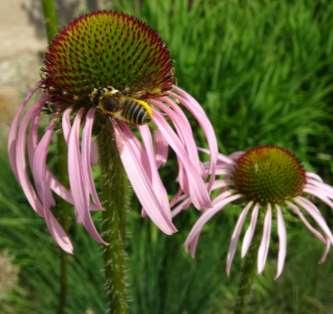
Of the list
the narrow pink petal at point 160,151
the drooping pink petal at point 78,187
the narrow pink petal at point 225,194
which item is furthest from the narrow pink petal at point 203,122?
the narrow pink petal at point 225,194

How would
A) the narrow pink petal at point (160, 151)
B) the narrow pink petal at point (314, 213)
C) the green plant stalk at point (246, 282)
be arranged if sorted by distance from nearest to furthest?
the narrow pink petal at point (160, 151) < the green plant stalk at point (246, 282) < the narrow pink petal at point (314, 213)

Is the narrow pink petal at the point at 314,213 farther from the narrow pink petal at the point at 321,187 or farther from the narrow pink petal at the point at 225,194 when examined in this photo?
the narrow pink petal at the point at 225,194

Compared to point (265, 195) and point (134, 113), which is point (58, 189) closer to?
point (134, 113)

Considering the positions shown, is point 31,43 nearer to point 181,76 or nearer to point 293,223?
point 181,76

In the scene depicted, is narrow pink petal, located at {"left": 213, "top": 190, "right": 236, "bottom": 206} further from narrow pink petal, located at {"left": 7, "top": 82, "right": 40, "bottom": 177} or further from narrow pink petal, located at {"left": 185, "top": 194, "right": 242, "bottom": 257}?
narrow pink petal, located at {"left": 7, "top": 82, "right": 40, "bottom": 177}

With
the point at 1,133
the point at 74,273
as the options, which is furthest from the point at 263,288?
the point at 1,133

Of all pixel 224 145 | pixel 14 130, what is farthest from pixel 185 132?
pixel 224 145

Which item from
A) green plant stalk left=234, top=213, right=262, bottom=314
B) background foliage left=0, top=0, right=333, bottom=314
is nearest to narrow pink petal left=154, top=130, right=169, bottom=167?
green plant stalk left=234, top=213, right=262, bottom=314
